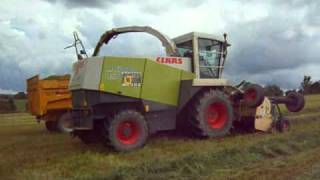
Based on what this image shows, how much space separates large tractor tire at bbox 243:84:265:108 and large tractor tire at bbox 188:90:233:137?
0.66m

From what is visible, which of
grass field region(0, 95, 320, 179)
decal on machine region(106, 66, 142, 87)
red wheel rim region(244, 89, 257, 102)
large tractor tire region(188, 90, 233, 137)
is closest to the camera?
grass field region(0, 95, 320, 179)

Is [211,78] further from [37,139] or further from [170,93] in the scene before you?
[37,139]

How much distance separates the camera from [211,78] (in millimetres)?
14227

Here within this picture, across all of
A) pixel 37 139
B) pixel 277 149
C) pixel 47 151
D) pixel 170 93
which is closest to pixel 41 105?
pixel 37 139

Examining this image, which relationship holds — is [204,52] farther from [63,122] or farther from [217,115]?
[63,122]

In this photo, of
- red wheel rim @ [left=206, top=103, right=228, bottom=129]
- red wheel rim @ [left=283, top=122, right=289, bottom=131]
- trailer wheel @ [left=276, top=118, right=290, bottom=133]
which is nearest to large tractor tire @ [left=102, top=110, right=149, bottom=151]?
red wheel rim @ [left=206, top=103, right=228, bottom=129]

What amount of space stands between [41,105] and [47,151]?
5700mm

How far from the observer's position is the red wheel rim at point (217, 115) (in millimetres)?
13930

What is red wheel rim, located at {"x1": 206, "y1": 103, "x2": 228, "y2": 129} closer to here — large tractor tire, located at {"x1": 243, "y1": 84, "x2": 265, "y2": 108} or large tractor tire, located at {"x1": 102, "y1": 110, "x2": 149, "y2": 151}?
large tractor tire, located at {"x1": 243, "y1": 84, "x2": 265, "y2": 108}

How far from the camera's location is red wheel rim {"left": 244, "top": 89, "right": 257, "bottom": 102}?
47.2 feet

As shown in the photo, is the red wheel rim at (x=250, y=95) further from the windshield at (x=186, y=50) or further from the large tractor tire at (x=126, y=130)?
the large tractor tire at (x=126, y=130)

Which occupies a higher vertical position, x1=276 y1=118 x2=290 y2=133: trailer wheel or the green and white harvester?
the green and white harvester

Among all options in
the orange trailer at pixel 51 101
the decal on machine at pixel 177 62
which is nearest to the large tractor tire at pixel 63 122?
the orange trailer at pixel 51 101

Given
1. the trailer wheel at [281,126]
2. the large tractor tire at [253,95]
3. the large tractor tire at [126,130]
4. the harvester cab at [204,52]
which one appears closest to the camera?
the large tractor tire at [126,130]
